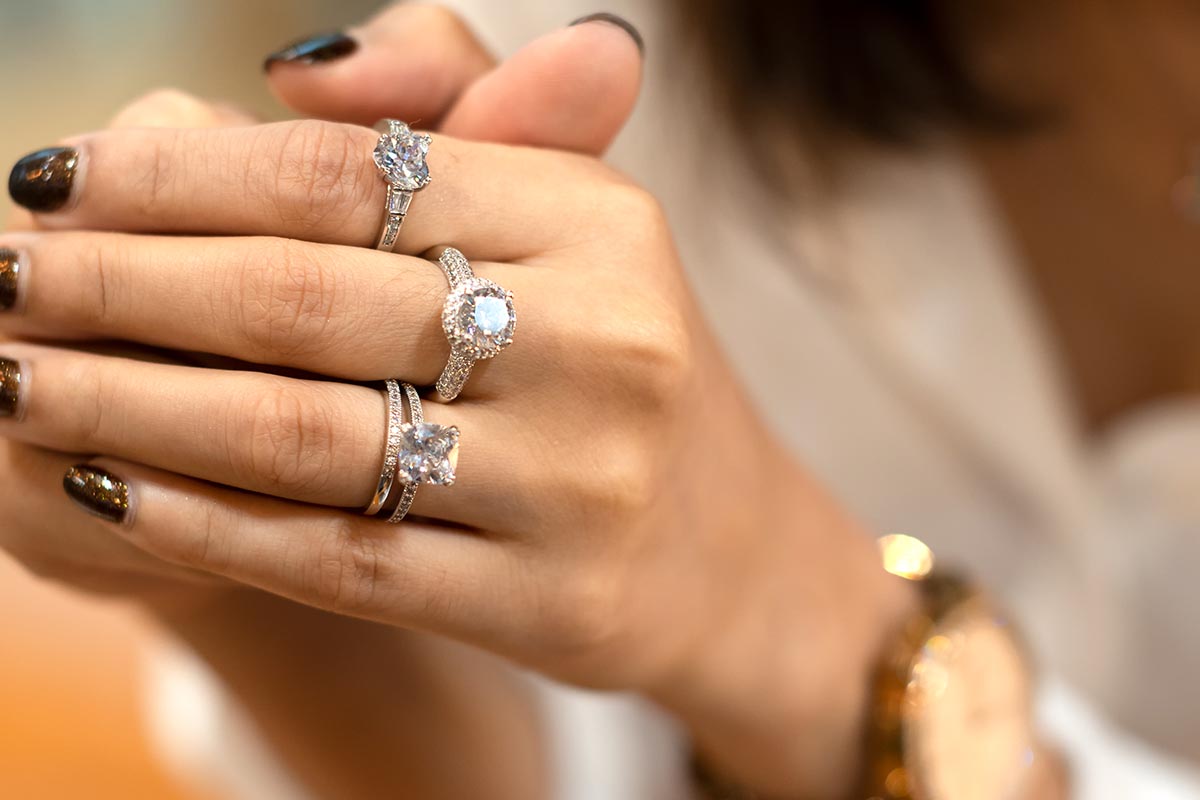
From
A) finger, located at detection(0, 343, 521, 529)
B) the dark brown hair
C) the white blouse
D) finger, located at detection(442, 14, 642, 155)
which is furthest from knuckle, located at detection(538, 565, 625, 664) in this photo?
the dark brown hair

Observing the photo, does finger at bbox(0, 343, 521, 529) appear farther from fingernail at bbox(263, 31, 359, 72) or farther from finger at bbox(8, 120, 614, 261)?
fingernail at bbox(263, 31, 359, 72)

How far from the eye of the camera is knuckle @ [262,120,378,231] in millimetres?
418

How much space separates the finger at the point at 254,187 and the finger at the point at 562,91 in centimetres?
6

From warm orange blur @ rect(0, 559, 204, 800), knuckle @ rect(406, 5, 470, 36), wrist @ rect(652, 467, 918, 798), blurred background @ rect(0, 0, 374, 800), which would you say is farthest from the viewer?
warm orange blur @ rect(0, 559, 204, 800)

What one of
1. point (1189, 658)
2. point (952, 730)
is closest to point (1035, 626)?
point (1189, 658)

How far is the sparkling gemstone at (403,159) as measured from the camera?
1.40 ft

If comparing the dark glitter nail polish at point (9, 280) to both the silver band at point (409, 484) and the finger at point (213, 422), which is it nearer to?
the finger at point (213, 422)

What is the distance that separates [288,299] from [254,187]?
0.18 ft

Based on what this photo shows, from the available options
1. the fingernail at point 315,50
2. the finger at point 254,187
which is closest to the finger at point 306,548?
the finger at point 254,187

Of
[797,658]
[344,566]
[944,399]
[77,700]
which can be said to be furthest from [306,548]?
[77,700]

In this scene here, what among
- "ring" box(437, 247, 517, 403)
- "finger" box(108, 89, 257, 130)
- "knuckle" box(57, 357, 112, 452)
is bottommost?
"knuckle" box(57, 357, 112, 452)

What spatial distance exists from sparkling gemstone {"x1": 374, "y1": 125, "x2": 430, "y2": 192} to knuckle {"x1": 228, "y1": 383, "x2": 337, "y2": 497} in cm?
10

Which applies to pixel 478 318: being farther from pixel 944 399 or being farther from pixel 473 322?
pixel 944 399

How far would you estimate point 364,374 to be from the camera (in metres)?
0.42
